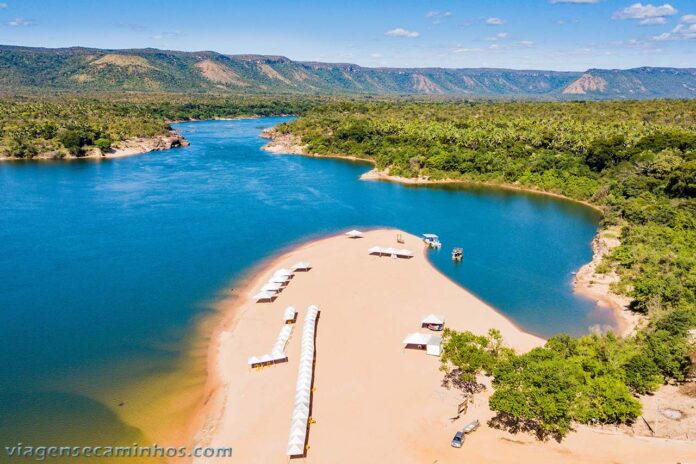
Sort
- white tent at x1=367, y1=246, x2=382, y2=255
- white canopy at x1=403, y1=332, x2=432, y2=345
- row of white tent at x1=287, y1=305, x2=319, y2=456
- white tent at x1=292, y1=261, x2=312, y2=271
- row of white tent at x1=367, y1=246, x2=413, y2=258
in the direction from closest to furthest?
row of white tent at x1=287, y1=305, x2=319, y2=456 < white canopy at x1=403, y1=332, x2=432, y2=345 < white tent at x1=292, y1=261, x2=312, y2=271 < row of white tent at x1=367, y1=246, x2=413, y2=258 < white tent at x1=367, y1=246, x2=382, y2=255

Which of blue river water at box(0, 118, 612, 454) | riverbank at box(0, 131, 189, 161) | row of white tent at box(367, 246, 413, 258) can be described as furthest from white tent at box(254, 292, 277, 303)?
riverbank at box(0, 131, 189, 161)

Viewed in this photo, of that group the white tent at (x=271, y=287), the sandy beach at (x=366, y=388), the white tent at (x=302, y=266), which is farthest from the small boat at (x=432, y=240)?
the white tent at (x=271, y=287)

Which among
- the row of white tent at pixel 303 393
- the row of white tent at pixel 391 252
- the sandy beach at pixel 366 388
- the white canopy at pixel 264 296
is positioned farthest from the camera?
the row of white tent at pixel 391 252

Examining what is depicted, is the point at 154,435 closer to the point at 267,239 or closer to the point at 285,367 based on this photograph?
the point at 285,367

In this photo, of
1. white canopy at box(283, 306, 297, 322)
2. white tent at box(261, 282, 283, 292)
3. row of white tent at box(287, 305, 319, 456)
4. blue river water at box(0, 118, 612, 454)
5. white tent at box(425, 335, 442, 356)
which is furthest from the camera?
white tent at box(261, 282, 283, 292)

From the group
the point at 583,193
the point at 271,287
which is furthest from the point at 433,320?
the point at 583,193

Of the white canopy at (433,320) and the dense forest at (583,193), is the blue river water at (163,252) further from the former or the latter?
the white canopy at (433,320)

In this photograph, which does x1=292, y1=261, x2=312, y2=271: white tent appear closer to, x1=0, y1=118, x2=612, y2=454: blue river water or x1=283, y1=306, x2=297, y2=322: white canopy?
x1=0, y1=118, x2=612, y2=454: blue river water
